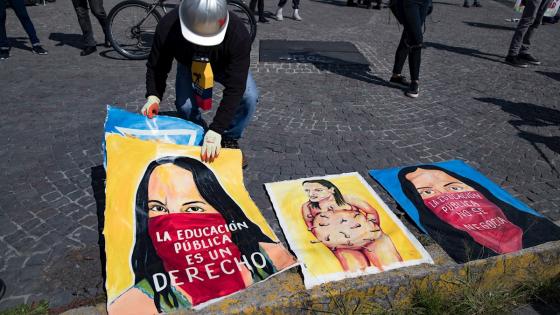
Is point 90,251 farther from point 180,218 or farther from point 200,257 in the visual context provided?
point 200,257

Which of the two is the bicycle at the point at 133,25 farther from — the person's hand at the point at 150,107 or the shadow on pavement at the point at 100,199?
the person's hand at the point at 150,107

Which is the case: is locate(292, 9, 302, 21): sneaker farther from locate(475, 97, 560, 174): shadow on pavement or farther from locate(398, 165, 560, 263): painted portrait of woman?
locate(398, 165, 560, 263): painted portrait of woman

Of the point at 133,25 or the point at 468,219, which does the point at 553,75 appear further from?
the point at 133,25

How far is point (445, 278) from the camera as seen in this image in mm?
2248

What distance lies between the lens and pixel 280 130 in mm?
3916

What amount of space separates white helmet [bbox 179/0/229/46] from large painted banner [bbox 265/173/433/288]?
3.91ft

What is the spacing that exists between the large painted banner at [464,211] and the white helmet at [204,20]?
66.4 inches

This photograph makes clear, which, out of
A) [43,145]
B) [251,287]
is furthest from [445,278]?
[43,145]

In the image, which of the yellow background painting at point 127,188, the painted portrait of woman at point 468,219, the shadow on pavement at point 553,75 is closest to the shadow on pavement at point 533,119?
the painted portrait of woman at point 468,219

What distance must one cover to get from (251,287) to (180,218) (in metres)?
0.61

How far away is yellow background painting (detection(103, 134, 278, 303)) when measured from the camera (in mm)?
1992

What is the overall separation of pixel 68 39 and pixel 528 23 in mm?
7362

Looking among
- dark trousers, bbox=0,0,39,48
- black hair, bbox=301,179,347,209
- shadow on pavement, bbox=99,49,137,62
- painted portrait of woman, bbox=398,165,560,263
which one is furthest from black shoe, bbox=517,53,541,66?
dark trousers, bbox=0,0,39,48

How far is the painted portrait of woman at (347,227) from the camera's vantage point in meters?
2.28
